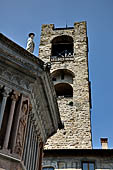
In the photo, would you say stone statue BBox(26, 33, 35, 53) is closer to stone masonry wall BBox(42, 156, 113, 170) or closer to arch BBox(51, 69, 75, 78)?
stone masonry wall BBox(42, 156, 113, 170)

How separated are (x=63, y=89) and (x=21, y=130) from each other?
69.7 ft

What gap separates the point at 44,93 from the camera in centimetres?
794

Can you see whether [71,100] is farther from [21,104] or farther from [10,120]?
[10,120]

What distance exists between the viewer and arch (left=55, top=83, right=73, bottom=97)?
2706cm

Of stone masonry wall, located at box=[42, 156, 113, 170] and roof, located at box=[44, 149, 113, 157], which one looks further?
roof, located at box=[44, 149, 113, 157]

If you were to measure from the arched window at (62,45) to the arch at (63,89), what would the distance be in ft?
16.2

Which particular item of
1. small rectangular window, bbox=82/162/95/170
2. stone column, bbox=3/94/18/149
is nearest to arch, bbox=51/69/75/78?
small rectangular window, bbox=82/162/95/170

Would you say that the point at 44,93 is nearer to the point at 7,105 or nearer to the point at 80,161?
the point at 7,105

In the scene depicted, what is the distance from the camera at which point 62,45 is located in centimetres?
3212

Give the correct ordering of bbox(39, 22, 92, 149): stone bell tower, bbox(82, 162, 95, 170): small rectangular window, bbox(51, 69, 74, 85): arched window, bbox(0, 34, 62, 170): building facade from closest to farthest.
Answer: bbox(0, 34, 62, 170): building facade → bbox(82, 162, 95, 170): small rectangular window → bbox(39, 22, 92, 149): stone bell tower → bbox(51, 69, 74, 85): arched window

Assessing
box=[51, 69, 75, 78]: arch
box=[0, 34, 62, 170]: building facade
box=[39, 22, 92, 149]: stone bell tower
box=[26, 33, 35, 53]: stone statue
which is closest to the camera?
box=[0, 34, 62, 170]: building facade

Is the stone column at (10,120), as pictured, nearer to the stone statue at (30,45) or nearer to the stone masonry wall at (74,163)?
the stone statue at (30,45)

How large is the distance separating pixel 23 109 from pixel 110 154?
475 inches

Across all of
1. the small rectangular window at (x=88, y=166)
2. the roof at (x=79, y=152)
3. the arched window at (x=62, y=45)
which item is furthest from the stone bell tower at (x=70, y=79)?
the small rectangular window at (x=88, y=166)
